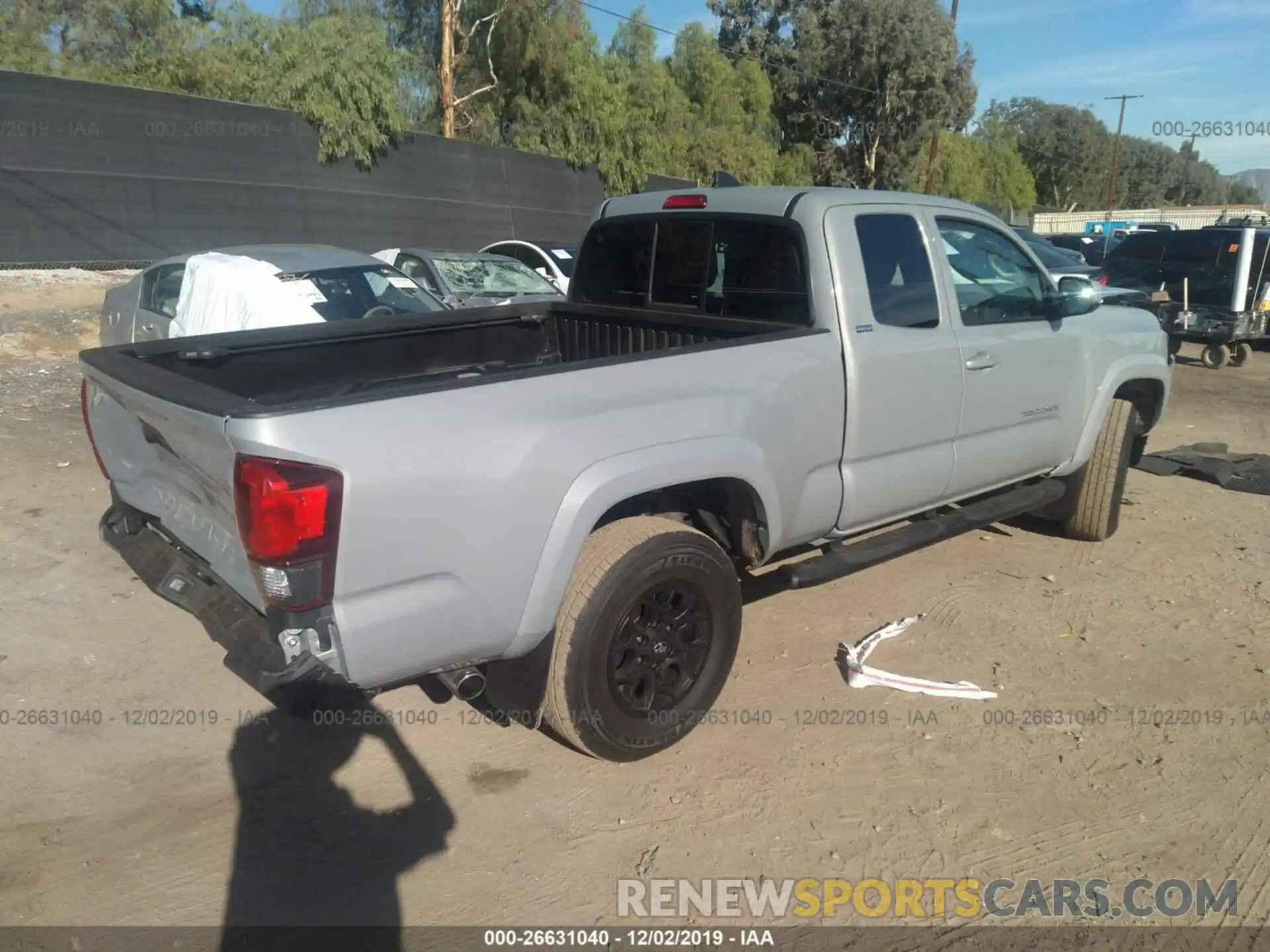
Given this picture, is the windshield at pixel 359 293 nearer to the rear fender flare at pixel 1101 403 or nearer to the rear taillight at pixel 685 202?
the rear taillight at pixel 685 202

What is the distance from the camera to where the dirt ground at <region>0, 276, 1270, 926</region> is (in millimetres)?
2980

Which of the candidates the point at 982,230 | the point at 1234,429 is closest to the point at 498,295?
the point at 982,230

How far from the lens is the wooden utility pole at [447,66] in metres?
19.3

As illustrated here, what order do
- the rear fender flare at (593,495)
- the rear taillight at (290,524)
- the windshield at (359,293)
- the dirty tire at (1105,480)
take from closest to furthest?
the rear taillight at (290,524) → the rear fender flare at (593,495) → the dirty tire at (1105,480) → the windshield at (359,293)

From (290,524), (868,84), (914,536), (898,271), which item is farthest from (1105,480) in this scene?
(868,84)

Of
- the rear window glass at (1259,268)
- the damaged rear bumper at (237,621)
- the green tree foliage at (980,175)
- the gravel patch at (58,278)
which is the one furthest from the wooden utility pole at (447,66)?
the green tree foliage at (980,175)

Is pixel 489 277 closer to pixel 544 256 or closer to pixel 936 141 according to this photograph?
pixel 544 256

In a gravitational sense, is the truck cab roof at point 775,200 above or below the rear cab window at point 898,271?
above

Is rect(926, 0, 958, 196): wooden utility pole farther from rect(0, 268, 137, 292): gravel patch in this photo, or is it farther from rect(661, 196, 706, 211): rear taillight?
rect(661, 196, 706, 211): rear taillight

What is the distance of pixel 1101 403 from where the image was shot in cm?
520

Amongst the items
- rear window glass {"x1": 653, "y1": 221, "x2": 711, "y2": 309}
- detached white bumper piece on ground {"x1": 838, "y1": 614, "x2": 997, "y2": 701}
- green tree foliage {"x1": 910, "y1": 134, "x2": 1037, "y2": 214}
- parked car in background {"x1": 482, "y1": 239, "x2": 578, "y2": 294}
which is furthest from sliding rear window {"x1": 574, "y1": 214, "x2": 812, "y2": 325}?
green tree foliage {"x1": 910, "y1": 134, "x2": 1037, "y2": 214}

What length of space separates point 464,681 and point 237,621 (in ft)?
2.31

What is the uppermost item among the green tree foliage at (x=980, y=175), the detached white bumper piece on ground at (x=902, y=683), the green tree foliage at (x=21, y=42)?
the green tree foliage at (x=980, y=175)

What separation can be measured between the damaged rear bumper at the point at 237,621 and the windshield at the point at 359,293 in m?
3.71
